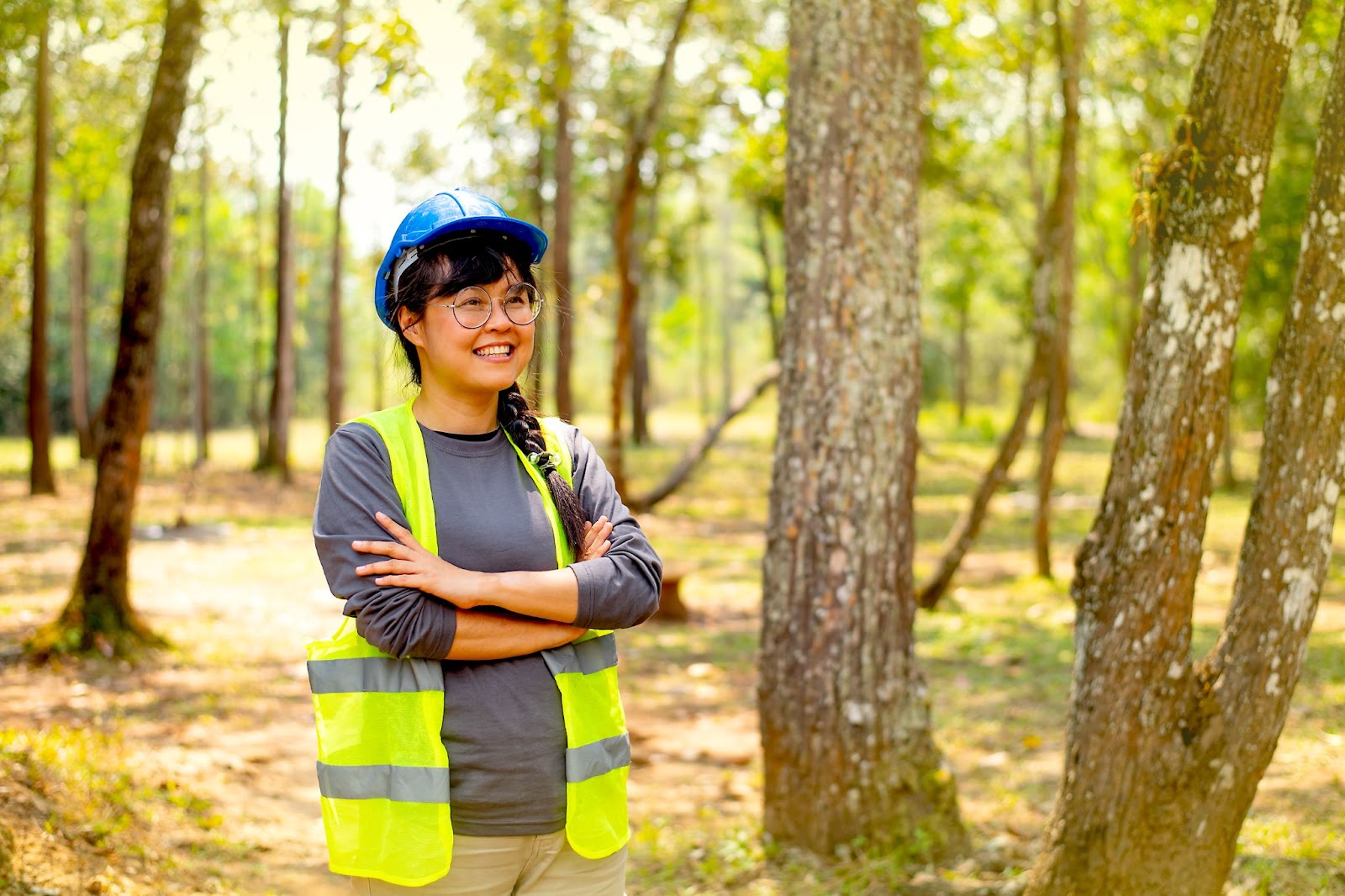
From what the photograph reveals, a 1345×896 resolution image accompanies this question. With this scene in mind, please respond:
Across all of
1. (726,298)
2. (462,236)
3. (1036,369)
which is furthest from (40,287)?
(726,298)

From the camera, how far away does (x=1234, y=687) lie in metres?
3.63

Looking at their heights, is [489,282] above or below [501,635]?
above

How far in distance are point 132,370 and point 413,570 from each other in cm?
620

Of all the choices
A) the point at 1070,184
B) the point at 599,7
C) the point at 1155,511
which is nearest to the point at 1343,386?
the point at 1155,511

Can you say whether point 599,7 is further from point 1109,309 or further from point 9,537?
point 1109,309

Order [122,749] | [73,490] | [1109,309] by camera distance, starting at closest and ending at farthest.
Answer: [122,749], [73,490], [1109,309]

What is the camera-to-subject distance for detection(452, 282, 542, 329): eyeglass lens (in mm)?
2510

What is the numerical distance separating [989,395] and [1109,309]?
29.1m

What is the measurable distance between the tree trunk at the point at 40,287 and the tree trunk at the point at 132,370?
9389mm

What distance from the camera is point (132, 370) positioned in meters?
7.73

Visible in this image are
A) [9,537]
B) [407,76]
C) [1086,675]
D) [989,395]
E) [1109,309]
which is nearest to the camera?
[1086,675]

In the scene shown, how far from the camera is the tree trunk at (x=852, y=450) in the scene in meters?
4.71

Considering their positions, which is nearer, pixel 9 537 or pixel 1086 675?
pixel 1086 675

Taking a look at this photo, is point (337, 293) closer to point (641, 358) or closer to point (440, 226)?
point (641, 358)
